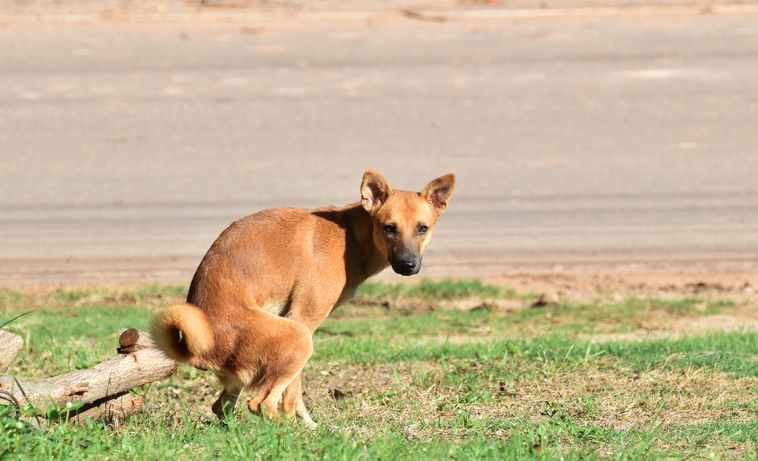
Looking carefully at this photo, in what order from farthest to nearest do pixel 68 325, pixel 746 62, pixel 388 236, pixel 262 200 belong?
1. pixel 746 62
2. pixel 262 200
3. pixel 68 325
4. pixel 388 236

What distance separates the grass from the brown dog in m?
0.28

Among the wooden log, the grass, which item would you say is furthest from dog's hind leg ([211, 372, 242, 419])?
the wooden log

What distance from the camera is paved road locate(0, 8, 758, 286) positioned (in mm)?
10281

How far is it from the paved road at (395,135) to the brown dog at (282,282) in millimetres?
4268

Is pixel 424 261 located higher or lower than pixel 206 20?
lower

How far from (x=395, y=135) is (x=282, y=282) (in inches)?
351

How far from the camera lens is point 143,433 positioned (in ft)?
14.7

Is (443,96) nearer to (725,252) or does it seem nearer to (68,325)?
(725,252)

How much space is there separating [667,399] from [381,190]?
2.21 metres

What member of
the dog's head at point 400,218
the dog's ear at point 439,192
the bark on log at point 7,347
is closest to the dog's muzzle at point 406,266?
the dog's head at point 400,218

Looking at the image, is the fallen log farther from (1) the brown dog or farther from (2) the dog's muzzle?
(2) the dog's muzzle

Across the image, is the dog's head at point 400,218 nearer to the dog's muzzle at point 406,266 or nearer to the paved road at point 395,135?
the dog's muzzle at point 406,266

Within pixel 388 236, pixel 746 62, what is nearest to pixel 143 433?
pixel 388 236

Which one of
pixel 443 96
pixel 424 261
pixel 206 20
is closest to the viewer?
pixel 424 261
